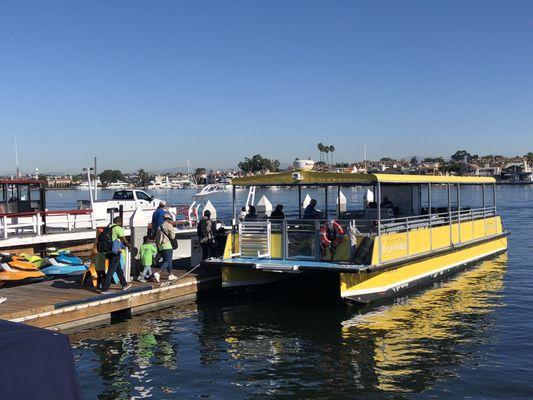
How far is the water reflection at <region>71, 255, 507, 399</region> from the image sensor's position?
9.59 meters

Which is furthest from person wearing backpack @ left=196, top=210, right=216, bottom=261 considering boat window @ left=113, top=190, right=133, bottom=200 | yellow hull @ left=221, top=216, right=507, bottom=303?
boat window @ left=113, top=190, right=133, bottom=200

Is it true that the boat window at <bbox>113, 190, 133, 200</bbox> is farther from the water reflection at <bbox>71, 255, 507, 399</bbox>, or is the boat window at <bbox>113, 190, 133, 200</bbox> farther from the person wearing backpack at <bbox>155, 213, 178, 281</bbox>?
the water reflection at <bbox>71, 255, 507, 399</bbox>

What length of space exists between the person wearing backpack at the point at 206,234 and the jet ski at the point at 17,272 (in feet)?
14.4

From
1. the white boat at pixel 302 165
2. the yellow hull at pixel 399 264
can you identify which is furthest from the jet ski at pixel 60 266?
the white boat at pixel 302 165

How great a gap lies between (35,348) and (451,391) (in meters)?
7.25

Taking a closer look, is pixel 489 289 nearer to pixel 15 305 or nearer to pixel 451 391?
pixel 451 391

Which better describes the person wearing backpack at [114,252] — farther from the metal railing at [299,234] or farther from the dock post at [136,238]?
the metal railing at [299,234]

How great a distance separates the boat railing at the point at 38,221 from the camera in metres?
20.2

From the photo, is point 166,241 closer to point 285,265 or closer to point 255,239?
point 255,239

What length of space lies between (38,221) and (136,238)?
23.1 ft

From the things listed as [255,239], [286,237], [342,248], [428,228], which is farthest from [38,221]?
[428,228]

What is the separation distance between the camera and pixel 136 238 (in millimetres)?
15789

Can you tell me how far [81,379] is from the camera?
32.1 ft

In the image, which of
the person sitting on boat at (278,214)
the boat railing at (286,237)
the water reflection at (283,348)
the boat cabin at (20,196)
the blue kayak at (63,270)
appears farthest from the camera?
the boat cabin at (20,196)
